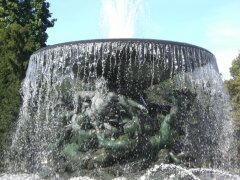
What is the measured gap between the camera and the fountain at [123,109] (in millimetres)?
A: 11484

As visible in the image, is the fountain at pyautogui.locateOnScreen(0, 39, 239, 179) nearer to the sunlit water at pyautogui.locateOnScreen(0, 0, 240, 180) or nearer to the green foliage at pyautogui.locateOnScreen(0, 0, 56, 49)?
the sunlit water at pyautogui.locateOnScreen(0, 0, 240, 180)

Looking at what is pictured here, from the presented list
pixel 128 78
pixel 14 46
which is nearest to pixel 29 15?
pixel 14 46

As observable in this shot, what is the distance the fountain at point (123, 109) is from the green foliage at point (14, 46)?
7.56 meters

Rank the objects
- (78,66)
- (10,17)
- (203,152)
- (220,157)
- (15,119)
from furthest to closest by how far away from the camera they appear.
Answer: (10,17), (15,119), (220,157), (203,152), (78,66)

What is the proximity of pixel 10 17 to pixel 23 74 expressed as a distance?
5.38 meters

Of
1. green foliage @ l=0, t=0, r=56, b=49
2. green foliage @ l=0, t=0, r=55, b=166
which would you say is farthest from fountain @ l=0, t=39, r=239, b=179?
green foliage @ l=0, t=0, r=56, b=49

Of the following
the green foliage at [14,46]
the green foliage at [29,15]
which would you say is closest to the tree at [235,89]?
the green foliage at [29,15]

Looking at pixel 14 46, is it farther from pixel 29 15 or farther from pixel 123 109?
pixel 123 109

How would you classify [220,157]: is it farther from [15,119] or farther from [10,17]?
[10,17]

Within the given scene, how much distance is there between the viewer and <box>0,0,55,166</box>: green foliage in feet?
68.0

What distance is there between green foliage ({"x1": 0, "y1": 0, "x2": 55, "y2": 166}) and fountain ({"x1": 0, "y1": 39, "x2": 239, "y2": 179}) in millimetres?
7558

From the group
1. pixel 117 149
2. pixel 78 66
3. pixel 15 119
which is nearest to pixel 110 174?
pixel 117 149

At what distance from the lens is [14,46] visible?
22.4 m

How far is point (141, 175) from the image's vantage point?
11.3 m
